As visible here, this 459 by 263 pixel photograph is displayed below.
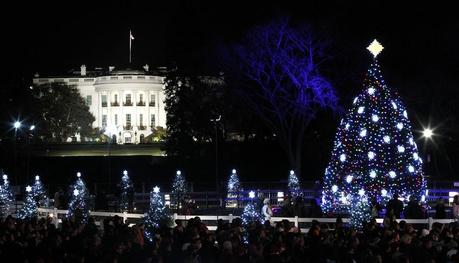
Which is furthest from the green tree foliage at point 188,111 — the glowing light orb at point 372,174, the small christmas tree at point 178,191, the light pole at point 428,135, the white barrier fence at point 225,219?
the glowing light orb at point 372,174

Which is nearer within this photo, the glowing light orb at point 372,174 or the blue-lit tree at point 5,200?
the glowing light orb at point 372,174

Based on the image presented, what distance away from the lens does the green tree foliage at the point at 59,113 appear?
101 meters

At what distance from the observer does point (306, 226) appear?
24828mm

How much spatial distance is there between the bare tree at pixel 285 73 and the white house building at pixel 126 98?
77492 mm

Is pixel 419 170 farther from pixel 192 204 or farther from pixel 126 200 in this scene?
pixel 126 200

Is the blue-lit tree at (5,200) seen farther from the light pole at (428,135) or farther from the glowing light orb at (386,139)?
the light pole at (428,135)

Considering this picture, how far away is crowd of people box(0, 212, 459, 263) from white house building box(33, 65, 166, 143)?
368 feet

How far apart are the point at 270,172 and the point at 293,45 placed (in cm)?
1658

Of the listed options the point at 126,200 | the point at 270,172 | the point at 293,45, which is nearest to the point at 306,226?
the point at 126,200

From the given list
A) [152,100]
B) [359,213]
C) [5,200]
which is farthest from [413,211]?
[152,100]

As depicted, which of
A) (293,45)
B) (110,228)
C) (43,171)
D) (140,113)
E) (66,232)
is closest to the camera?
(66,232)

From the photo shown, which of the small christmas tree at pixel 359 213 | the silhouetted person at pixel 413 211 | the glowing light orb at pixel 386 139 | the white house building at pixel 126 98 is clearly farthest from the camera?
the white house building at pixel 126 98

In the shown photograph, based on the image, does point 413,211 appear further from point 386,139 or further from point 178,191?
point 178,191

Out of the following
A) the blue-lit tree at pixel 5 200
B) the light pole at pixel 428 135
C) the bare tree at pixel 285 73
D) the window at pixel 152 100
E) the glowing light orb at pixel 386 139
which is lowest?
the blue-lit tree at pixel 5 200
